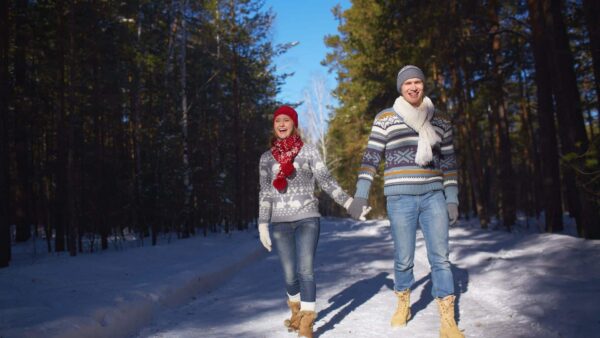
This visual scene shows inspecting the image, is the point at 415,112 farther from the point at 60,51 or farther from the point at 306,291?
the point at 60,51

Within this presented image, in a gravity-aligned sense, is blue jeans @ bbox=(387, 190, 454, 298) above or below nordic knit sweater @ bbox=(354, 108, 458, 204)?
below

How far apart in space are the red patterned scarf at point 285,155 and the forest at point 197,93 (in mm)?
3245

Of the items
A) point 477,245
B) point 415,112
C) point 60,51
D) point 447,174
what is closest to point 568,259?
point 477,245

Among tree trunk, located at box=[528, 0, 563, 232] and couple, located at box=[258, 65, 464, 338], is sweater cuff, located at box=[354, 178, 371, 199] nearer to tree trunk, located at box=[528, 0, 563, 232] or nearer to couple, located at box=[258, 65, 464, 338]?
couple, located at box=[258, 65, 464, 338]

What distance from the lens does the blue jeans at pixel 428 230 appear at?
4055mm

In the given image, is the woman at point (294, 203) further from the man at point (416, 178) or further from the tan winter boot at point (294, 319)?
the man at point (416, 178)

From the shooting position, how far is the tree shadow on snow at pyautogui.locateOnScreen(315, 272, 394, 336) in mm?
4960

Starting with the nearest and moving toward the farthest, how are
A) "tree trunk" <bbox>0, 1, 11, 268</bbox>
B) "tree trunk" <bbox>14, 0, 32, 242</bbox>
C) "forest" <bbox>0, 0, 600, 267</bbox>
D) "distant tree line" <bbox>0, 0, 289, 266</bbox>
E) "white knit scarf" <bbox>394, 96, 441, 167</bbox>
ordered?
1. "white knit scarf" <bbox>394, 96, 441, 167</bbox>
2. "tree trunk" <bbox>0, 1, 11, 268</bbox>
3. "forest" <bbox>0, 0, 600, 267</bbox>
4. "distant tree line" <bbox>0, 0, 289, 266</bbox>
5. "tree trunk" <bbox>14, 0, 32, 242</bbox>

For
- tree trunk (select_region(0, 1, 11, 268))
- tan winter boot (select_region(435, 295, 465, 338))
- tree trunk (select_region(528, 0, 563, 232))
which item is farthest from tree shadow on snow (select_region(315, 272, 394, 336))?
tree trunk (select_region(0, 1, 11, 268))

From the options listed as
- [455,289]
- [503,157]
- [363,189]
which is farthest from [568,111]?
[363,189]

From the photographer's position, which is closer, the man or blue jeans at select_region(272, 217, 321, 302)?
the man

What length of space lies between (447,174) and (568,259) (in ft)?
14.1

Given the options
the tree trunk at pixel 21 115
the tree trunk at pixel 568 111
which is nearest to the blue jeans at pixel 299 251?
the tree trunk at pixel 568 111

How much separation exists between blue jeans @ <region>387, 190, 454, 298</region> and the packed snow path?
0.57 metres
